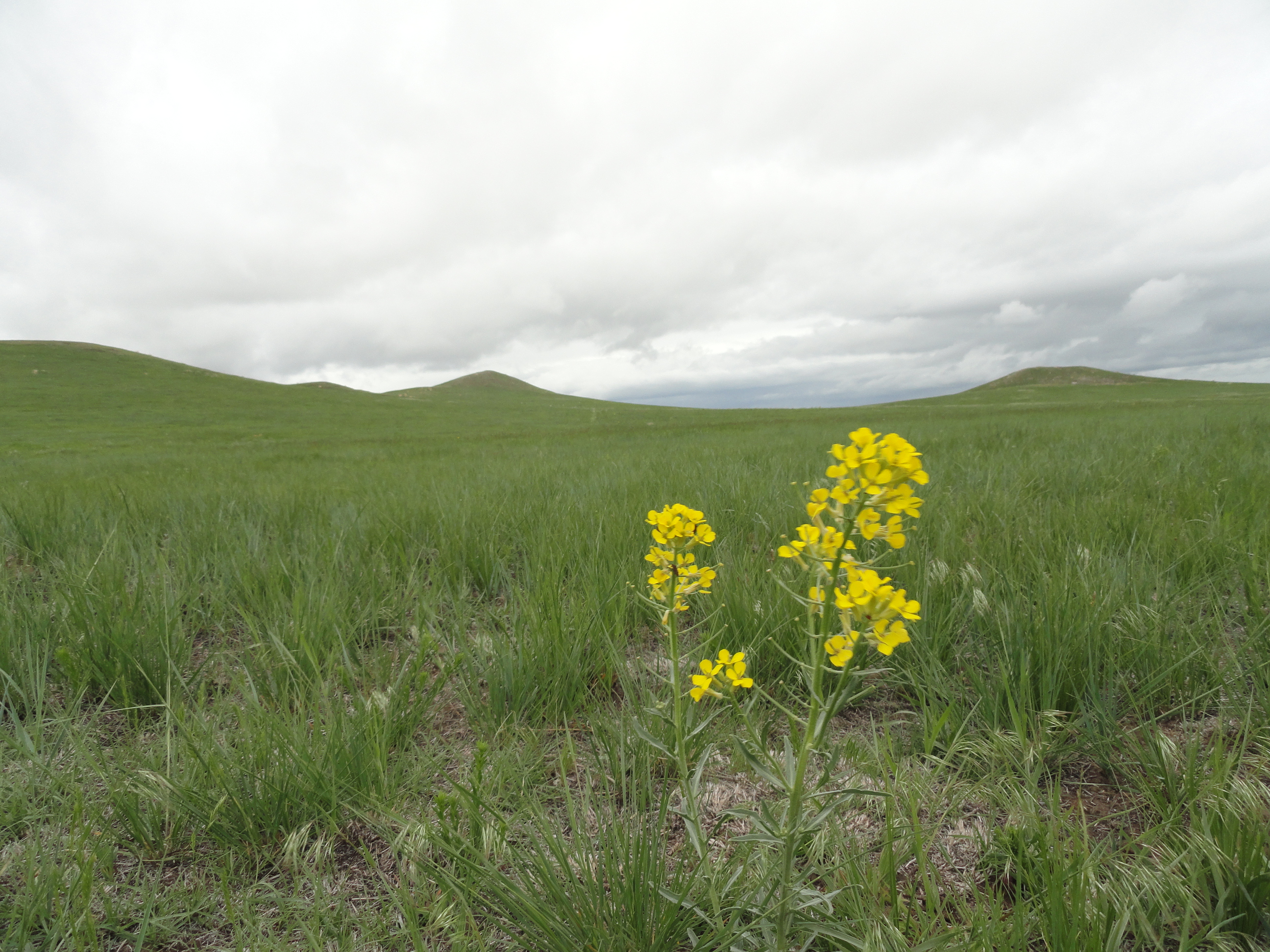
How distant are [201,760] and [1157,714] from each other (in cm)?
269

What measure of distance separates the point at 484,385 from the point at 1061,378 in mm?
87141

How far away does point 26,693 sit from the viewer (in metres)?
1.73

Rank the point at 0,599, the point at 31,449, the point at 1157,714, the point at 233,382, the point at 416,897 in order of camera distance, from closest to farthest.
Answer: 1. the point at 416,897
2. the point at 1157,714
3. the point at 0,599
4. the point at 31,449
5. the point at 233,382

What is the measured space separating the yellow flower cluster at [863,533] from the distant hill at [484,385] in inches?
2864

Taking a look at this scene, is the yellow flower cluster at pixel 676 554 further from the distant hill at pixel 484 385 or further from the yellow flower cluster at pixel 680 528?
the distant hill at pixel 484 385

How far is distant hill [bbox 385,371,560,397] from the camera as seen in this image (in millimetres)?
73438

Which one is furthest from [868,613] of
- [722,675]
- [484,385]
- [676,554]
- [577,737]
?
[484,385]

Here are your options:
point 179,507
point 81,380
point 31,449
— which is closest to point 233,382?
point 81,380

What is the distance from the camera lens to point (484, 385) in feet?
288

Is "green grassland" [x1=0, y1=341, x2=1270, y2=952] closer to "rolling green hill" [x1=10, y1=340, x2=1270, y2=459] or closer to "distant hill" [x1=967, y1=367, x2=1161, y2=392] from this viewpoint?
"rolling green hill" [x1=10, y1=340, x2=1270, y2=459]

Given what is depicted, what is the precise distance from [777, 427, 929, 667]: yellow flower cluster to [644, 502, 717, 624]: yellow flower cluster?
0.27 meters

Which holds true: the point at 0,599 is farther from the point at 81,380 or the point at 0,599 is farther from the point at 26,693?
the point at 81,380

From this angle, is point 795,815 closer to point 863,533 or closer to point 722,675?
point 722,675

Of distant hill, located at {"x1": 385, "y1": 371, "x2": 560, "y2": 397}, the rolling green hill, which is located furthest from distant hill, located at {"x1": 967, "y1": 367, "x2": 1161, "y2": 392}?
distant hill, located at {"x1": 385, "y1": 371, "x2": 560, "y2": 397}
